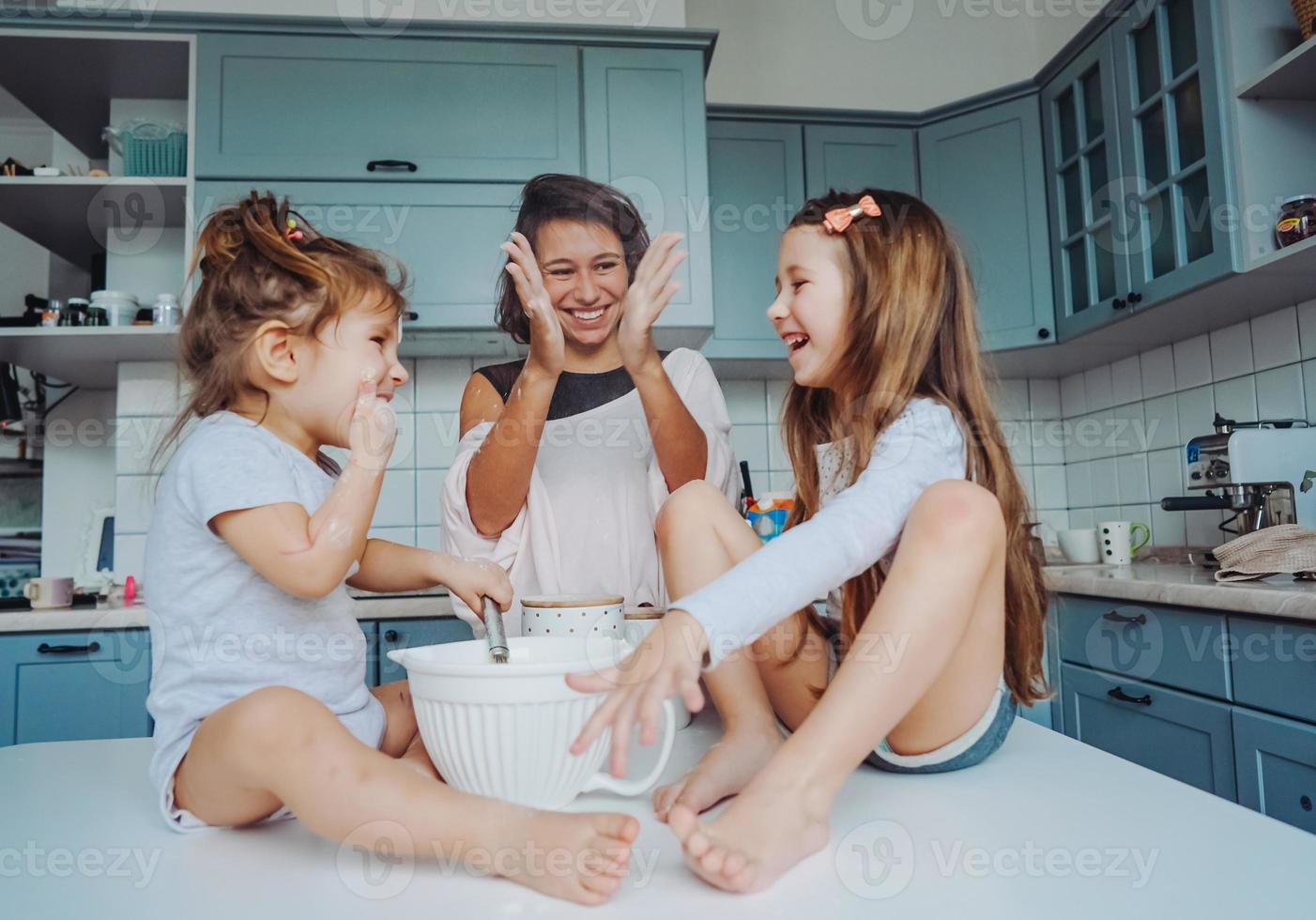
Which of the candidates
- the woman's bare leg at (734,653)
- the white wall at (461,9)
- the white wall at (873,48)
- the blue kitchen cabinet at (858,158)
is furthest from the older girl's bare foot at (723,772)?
the white wall at (873,48)

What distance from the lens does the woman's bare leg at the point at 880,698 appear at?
0.52 metres

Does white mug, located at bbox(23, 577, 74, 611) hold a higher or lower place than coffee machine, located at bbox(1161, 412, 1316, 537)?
lower

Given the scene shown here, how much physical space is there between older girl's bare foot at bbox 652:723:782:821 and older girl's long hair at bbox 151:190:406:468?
1.61ft

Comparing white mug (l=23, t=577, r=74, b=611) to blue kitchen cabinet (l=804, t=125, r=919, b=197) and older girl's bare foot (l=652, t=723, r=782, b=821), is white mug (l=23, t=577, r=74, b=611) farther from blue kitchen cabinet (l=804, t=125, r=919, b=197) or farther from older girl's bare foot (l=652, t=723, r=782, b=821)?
blue kitchen cabinet (l=804, t=125, r=919, b=197)

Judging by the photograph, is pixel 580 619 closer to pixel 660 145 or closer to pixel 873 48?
pixel 660 145

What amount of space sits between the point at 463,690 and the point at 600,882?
0.14 meters

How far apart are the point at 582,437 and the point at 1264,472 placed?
135cm

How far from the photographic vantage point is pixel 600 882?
0.48 metres

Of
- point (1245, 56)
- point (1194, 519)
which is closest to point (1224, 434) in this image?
point (1194, 519)

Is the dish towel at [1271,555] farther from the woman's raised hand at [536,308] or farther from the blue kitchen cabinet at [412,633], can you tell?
the blue kitchen cabinet at [412,633]

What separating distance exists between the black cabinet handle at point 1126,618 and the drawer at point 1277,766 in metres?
0.24

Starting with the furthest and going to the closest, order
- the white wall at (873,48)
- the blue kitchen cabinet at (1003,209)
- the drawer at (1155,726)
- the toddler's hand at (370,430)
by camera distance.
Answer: the white wall at (873,48) < the blue kitchen cabinet at (1003,209) < the drawer at (1155,726) < the toddler's hand at (370,430)

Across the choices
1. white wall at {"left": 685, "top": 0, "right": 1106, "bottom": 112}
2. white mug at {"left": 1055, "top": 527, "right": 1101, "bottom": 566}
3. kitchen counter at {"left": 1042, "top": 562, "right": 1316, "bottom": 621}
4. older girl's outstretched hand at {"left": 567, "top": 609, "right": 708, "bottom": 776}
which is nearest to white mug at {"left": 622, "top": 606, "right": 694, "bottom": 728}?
older girl's outstretched hand at {"left": 567, "top": 609, "right": 708, "bottom": 776}

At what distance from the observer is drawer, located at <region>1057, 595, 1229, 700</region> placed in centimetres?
154
